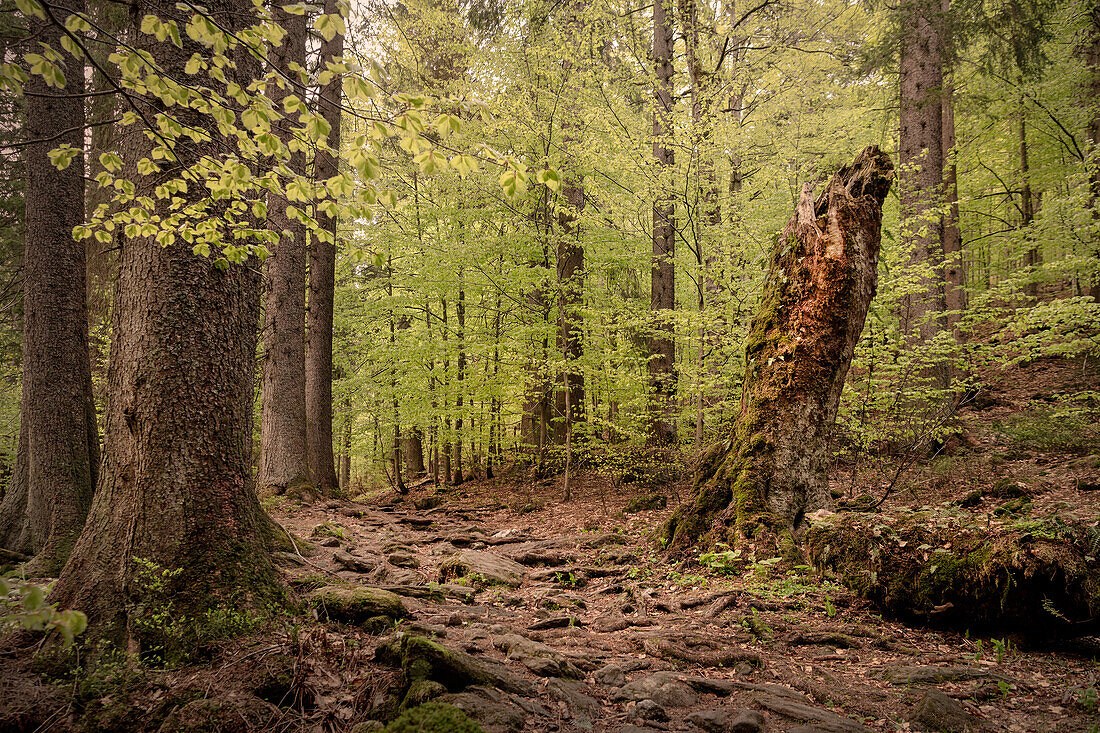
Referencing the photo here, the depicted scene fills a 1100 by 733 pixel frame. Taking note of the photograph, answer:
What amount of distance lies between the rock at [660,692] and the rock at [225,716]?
1768mm

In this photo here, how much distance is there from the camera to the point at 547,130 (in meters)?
9.73

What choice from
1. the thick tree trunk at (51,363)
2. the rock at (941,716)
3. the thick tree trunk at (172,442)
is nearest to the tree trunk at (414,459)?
the thick tree trunk at (51,363)

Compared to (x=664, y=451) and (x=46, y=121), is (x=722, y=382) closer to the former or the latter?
(x=664, y=451)

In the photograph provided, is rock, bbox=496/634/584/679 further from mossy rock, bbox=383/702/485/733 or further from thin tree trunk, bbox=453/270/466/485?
thin tree trunk, bbox=453/270/466/485

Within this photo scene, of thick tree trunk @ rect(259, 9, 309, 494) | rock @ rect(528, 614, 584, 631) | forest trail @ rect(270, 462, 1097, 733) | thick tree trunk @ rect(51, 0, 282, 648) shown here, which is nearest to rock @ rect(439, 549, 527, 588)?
forest trail @ rect(270, 462, 1097, 733)

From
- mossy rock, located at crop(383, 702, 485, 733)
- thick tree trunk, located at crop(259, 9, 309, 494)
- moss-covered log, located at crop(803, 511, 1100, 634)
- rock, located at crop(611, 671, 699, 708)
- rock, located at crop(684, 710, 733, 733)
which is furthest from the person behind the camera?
thick tree trunk, located at crop(259, 9, 309, 494)

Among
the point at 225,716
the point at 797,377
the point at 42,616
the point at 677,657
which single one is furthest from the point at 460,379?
the point at 42,616

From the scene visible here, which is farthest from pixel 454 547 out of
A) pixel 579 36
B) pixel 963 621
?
pixel 579 36

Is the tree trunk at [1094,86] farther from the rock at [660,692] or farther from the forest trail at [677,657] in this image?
the rock at [660,692]

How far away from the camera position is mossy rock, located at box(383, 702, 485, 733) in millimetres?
2027

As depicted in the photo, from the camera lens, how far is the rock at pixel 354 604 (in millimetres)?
3611

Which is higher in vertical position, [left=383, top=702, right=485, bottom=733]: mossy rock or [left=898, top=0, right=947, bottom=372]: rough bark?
[left=898, top=0, right=947, bottom=372]: rough bark

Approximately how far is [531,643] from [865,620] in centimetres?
250

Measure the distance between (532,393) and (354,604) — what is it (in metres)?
8.31
